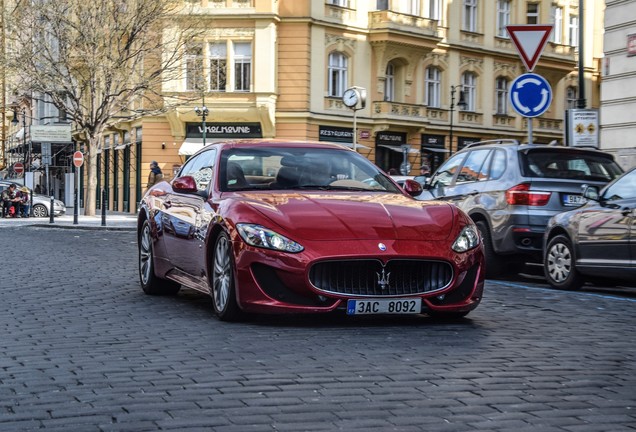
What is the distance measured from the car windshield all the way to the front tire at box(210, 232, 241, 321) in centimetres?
73

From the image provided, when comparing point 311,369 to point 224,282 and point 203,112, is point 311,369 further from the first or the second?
point 203,112

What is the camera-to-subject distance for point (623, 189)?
11.8m

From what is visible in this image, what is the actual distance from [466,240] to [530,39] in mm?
7455

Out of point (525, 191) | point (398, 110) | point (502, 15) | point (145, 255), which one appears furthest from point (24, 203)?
point (145, 255)

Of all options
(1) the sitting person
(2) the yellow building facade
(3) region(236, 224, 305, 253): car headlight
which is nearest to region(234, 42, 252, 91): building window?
(2) the yellow building facade

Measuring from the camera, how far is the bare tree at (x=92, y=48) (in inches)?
1526

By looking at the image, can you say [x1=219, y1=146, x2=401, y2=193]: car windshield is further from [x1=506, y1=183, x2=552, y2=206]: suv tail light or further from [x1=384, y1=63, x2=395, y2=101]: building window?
[x1=384, y1=63, x2=395, y2=101]: building window

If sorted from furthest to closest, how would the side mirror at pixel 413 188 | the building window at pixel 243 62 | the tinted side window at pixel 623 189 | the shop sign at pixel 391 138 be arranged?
the shop sign at pixel 391 138, the building window at pixel 243 62, the tinted side window at pixel 623 189, the side mirror at pixel 413 188

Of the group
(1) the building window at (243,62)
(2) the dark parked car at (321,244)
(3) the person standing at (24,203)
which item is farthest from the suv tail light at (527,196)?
(3) the person standing at (24,203)

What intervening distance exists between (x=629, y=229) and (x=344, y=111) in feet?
112

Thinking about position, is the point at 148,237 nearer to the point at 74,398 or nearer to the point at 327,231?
the point at 327,231

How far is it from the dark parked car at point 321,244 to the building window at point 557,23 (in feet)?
154

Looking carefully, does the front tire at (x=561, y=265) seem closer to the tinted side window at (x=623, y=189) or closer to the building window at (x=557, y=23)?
the tinted side window at (x=623, y=189)

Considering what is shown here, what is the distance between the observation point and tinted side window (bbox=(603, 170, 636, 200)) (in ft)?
38.4
